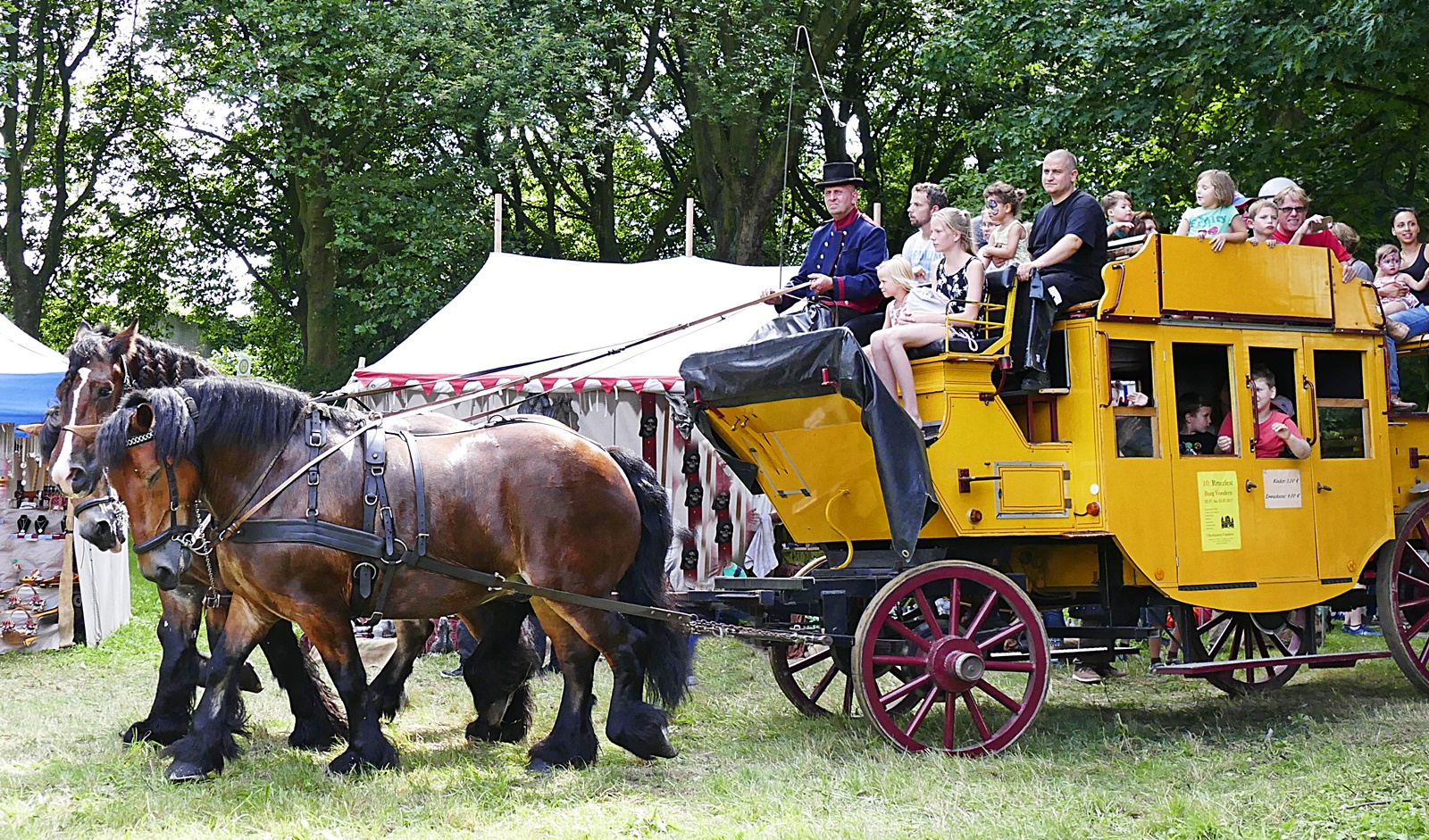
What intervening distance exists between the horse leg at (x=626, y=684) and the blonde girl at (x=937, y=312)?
1551 millimetres

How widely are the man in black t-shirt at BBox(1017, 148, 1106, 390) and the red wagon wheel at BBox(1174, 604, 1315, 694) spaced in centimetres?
148

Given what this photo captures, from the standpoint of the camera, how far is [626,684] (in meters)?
5.65

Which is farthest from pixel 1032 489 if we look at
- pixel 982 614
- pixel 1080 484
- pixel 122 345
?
pixel 122 345

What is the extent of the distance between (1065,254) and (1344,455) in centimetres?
198

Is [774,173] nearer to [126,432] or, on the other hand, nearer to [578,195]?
[578,195]

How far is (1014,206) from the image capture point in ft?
21.0

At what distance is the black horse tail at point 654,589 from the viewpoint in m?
5.76

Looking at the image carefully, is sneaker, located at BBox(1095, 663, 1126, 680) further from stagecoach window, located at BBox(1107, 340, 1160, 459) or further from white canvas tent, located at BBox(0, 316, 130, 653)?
white canvas tent, located at BBox(0, 316, 130, 653)

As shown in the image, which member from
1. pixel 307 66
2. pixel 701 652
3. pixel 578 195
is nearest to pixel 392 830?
pixel 701 652

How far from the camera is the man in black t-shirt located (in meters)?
5.59

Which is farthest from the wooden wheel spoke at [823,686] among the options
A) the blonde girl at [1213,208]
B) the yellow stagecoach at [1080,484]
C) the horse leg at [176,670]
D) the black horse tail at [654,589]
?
the horse leg at [176,670]

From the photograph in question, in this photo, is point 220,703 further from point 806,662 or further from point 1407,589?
point 1407,589

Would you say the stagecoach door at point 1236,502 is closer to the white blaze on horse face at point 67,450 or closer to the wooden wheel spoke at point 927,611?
the wooden wheel spoke at point 927,611

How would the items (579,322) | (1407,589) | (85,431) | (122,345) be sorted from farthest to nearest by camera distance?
(579,322) < (1407,589) < (122,345) < (85,431)
